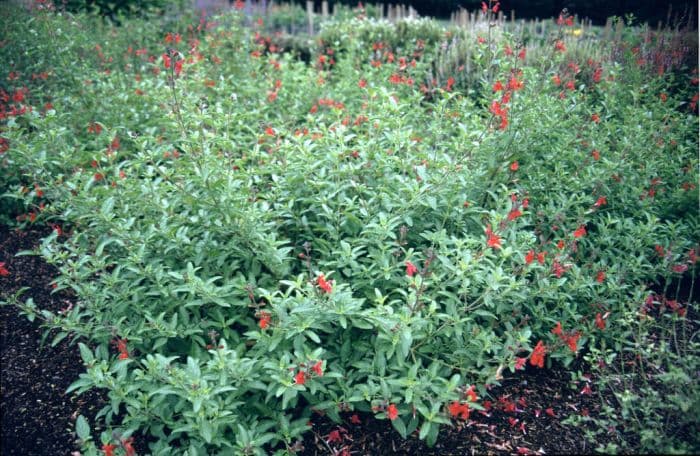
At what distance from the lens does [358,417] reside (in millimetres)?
2809

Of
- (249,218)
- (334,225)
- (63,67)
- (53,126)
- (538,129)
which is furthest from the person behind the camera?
(63,67)

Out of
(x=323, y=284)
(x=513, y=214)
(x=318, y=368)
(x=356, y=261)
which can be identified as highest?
(x=513, y=214)

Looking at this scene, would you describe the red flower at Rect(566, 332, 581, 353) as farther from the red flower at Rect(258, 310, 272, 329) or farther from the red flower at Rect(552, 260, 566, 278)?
the red flower at Rect(258, 310, 272, 329)

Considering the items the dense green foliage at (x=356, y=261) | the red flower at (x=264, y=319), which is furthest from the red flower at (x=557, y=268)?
the red flower at (x=264, y=319)

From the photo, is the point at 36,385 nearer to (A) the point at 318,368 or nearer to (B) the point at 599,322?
(A) the point at 318,368

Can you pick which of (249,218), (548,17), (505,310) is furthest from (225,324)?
(548,17)

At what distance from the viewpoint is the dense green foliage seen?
8.14 ft

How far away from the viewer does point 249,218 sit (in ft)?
8.95

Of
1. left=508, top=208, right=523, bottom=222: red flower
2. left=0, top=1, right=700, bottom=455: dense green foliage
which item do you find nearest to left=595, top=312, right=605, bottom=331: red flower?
left=0, top=1, right=700, bottom=455: dense green foliage

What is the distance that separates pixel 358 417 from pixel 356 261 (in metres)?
0.81

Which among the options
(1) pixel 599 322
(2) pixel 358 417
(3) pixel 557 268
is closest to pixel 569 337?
(1) pixel 599 322

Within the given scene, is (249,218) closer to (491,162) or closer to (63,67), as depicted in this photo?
(491,162)

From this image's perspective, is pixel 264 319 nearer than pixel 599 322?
Yes

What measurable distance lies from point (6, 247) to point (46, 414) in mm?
1849
